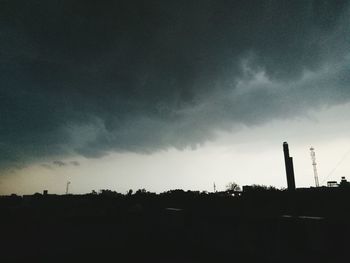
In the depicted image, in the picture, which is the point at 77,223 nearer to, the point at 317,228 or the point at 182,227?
the point at 182,227

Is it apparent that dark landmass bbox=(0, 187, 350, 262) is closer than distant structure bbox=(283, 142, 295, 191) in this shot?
Yes

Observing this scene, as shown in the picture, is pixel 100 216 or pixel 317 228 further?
pixel 100 216

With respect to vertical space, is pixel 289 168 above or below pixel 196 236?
above

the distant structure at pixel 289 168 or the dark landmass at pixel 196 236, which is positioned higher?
the distant structure at pixel 289 168

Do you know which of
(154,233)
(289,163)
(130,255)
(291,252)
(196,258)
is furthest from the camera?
(289,163)

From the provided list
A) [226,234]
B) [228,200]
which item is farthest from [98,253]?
A: [228,200]

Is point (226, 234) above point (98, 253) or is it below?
above

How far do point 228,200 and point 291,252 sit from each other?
2305 cm

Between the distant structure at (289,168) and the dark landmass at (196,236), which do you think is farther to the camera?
the distant structure at (289,168)

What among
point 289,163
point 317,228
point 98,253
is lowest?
point 98,253

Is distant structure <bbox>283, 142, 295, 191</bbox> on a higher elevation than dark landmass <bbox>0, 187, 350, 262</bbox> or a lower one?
higher

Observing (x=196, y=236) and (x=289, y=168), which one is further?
(x=289, y=168)

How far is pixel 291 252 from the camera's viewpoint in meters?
8.30

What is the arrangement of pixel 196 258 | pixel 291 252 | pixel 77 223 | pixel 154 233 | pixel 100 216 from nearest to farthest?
pixel 291 252
pixel 196 258
pixel 154 233
pixel 77 223
pixel 100 216
